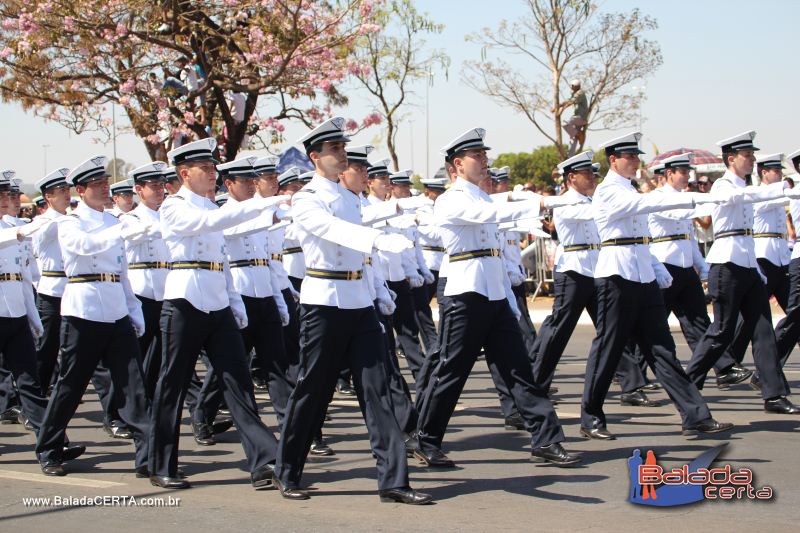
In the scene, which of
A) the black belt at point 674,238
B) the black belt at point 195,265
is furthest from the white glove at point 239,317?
the black belt at point 674,238

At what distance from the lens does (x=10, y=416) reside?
10.6m

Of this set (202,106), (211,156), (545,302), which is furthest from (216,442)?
(545,302)

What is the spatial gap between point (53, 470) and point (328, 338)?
2.45 metres

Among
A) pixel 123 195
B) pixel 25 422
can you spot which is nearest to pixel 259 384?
pixel 123 195

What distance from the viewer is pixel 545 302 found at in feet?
73.7

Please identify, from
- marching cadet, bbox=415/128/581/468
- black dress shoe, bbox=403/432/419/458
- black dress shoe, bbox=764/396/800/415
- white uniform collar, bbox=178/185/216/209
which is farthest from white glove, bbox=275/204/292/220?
black dress shoe, bbox=764/396/800/415

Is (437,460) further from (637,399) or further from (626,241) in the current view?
(637,399)

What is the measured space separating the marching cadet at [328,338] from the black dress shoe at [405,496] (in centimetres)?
1

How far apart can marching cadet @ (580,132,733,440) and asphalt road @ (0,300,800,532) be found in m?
0.25

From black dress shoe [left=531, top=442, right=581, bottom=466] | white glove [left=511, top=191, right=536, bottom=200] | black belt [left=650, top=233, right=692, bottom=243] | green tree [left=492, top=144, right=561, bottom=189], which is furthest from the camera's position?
green tree [left=492, top=144, right=561, bottom=189]

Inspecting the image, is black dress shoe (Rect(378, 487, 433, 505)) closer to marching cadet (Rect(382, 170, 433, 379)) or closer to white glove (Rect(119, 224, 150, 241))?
white glove (Rect(119, 224, 150, 241))

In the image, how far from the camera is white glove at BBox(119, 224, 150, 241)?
7406mm

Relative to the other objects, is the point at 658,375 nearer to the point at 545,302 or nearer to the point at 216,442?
the point at 216,442

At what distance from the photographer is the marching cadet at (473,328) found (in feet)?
25.5
